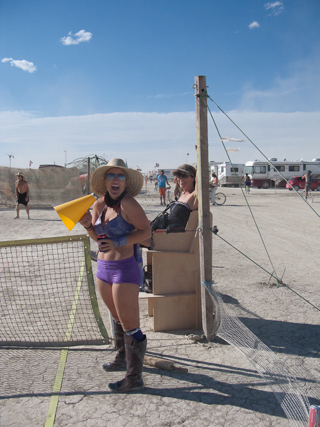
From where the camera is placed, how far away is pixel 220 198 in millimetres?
21031

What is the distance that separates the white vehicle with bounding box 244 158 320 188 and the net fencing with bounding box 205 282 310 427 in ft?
112

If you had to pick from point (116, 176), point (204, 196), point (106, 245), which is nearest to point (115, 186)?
point (116, 176)

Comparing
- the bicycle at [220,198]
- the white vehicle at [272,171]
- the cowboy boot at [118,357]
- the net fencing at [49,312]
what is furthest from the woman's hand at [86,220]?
the white vehicle at [272,171]

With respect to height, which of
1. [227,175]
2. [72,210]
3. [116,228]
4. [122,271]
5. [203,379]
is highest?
[227,175]

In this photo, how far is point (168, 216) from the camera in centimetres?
429

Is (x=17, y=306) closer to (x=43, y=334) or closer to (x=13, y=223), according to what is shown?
(x=43, y=334)

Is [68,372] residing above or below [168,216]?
below

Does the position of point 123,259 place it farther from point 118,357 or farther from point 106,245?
point 118,357

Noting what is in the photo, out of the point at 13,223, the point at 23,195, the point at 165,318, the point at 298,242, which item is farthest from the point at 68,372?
the point at 23,195

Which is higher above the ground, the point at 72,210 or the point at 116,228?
the point at 72,210

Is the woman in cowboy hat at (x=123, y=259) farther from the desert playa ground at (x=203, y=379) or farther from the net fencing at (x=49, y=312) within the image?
the net fencing at (x=49, y=312)

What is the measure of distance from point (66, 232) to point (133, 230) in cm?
818

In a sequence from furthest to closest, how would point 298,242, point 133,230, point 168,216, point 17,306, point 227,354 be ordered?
point 298,242, point 17,306, point 168,216, point 227,354, point 133,230

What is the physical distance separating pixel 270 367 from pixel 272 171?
1410 inches
